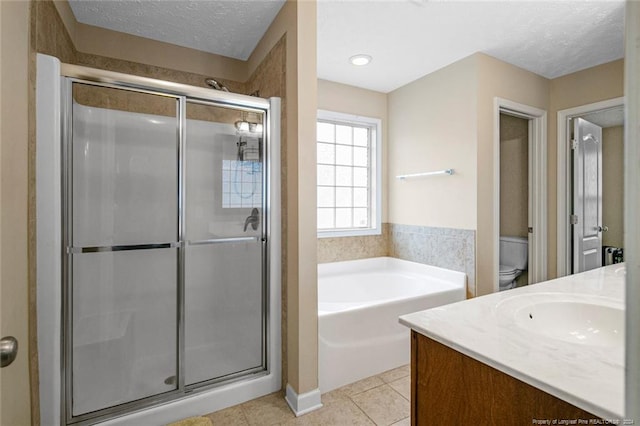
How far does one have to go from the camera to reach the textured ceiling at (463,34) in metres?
1.98

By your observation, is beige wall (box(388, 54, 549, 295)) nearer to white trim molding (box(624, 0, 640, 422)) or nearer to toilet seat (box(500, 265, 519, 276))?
toilet seat (box(500, 265, 519, 276))

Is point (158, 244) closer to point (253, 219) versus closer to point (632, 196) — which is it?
point (253, 219)

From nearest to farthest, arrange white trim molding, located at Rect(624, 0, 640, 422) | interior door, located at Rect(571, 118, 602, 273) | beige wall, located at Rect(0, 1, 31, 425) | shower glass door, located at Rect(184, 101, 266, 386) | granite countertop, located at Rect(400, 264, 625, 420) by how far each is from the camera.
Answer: white trim molding, located at Rect(624, 0, 640, 422), granite countertop, located at Rect(400, 264, 625, 420), beige wall, located at Rect(0, 1, 31, 425), shower glass door, located at Rect(184, 101, 266, 386), interior door, located at Rect(571, 118, 602, 273)

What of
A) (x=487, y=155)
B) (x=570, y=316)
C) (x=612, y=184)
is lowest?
(x=570, y=316)

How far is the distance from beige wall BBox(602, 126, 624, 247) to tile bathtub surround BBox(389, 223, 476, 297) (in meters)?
2.59

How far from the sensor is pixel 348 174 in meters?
3.33

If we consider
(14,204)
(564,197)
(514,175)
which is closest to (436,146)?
(514,175)

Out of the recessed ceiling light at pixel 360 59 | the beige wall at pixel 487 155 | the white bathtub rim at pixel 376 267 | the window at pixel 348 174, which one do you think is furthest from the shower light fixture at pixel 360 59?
the white bathtub rim at pixel 376 267

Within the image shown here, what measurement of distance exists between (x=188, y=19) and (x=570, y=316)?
8.74 feet

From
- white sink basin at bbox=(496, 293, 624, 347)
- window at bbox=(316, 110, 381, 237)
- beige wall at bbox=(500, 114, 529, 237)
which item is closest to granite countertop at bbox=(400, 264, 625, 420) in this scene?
white sink basin at bbox=(496, 293, 624, 347)

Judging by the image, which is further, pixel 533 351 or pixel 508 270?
pixel 508 270

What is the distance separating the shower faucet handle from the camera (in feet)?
6.57

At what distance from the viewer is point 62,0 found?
177cm

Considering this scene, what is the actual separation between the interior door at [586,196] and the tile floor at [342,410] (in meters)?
2.31
